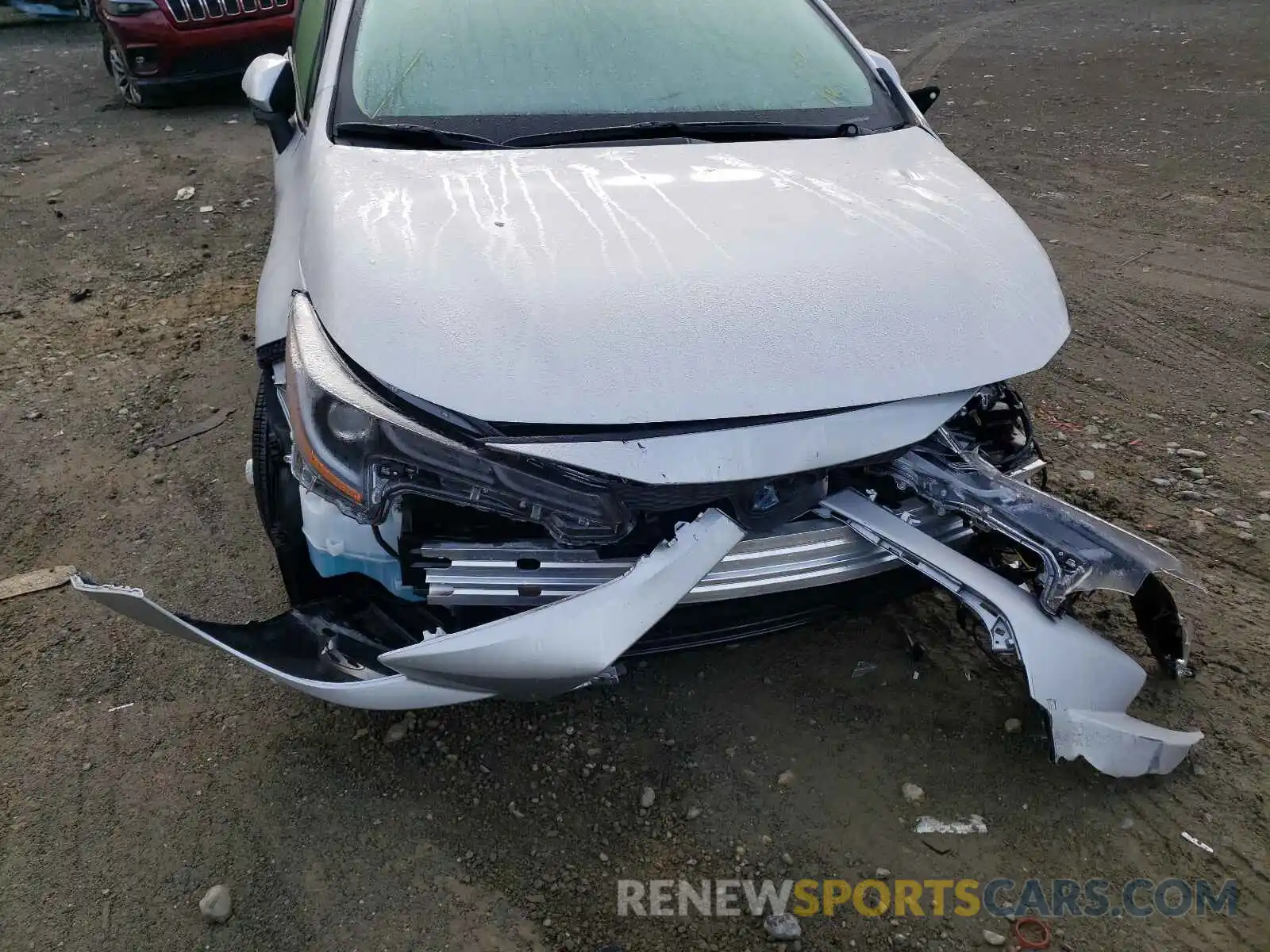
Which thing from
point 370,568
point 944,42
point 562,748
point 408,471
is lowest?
point 562,748

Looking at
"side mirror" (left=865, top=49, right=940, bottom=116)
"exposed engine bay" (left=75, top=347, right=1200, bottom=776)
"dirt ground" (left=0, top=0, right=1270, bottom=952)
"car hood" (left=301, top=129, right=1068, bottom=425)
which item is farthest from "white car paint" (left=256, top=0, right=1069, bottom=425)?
"dirt ground" (left=0, top=0, right=1270, bottom=952)

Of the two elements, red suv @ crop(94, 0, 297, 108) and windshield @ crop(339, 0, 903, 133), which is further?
red suv @ crop(94, 0, 297, 108)

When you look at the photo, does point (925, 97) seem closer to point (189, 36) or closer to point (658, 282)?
point (658, 282)

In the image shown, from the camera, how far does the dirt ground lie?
77.9 inches

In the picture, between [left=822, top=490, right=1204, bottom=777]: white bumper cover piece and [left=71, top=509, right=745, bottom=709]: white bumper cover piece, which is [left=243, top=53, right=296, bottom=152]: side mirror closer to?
[left=71, top=509, right=745, bottom=709]: white bumper cover piece

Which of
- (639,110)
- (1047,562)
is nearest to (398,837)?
(1047,562)

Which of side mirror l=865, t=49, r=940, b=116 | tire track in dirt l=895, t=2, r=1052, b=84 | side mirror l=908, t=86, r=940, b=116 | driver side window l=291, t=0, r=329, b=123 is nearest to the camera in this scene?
driver side window l=291, t=0, r=329, b=123

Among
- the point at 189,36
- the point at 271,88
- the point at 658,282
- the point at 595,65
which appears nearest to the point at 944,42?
the point at 189,36

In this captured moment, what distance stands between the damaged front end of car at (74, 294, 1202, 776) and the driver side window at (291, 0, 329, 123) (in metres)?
1.16

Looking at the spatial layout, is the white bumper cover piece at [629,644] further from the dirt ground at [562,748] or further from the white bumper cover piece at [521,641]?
the dirt ground at [562,748]

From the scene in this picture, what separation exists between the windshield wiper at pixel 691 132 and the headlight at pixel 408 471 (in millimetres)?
961

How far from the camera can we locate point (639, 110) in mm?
2625

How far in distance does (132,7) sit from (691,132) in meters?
6.76

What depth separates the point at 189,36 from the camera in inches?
293
